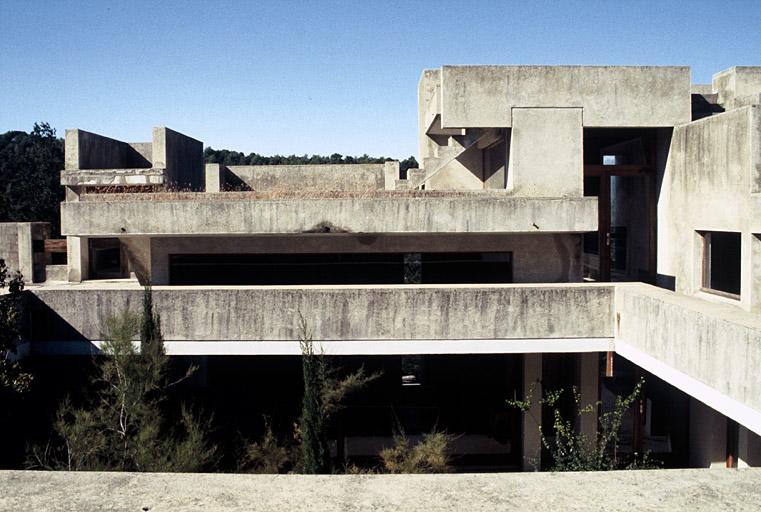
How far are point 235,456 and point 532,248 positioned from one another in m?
8.32

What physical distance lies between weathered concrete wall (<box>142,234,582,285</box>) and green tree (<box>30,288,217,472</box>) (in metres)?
4.10

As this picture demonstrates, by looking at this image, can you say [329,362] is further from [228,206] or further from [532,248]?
[532,248]

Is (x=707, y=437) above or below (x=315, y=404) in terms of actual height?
below

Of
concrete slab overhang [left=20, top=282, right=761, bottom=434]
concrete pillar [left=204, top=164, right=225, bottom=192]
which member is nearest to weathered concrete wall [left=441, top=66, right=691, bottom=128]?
concrete slab overhang [left=20, top=282, right=761, bottom=434]

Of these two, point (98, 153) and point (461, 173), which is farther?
point (98, 153)

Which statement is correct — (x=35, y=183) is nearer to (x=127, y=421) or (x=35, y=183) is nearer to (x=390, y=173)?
(x=390, y=173)

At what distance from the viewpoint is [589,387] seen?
14969mm

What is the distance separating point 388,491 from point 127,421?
1008cm

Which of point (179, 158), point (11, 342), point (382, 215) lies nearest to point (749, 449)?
point (382, 215)

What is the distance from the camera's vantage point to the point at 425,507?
3.09m

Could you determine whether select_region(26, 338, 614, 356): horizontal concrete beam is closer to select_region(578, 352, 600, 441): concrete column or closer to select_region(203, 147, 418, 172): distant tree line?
select_region(578, 352, 600, 441): concrete column

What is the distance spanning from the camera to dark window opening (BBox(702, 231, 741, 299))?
1260 cm

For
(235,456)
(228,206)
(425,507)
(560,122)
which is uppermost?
(560,122)

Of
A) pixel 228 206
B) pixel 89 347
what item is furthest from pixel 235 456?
pixel 228 206
